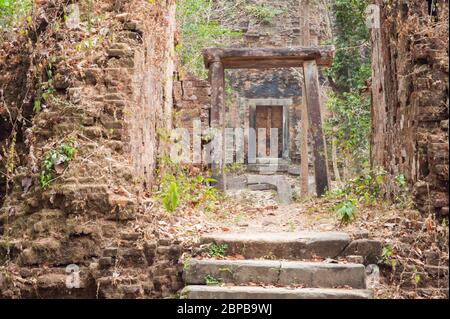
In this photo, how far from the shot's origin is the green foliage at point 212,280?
427 centimetres

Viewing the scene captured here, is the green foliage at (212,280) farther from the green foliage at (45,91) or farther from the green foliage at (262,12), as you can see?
the green foliage at (262,12)

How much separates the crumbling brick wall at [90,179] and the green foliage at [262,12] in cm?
1354

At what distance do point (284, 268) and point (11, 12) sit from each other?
564 cm

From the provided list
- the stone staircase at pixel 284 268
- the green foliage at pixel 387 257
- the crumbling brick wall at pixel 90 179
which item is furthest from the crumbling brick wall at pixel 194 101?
the green foliage at pixel 387 257

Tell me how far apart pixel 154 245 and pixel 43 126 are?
1.72 metres

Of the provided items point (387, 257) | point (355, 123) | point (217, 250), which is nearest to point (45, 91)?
point (217, 250)

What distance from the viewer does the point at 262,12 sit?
18.5m

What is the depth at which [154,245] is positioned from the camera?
15.0 feet

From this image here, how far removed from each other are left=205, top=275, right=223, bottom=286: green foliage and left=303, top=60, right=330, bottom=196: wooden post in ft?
16.3

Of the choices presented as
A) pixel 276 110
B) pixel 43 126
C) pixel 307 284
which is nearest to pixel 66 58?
pixel 43 126

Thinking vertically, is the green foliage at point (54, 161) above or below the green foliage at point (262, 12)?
below

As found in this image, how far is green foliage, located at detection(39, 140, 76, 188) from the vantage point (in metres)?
4.73

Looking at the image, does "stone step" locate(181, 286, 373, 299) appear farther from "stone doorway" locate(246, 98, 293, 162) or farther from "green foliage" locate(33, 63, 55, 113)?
"stone doorway" locate(246, 98, 293, 162)
